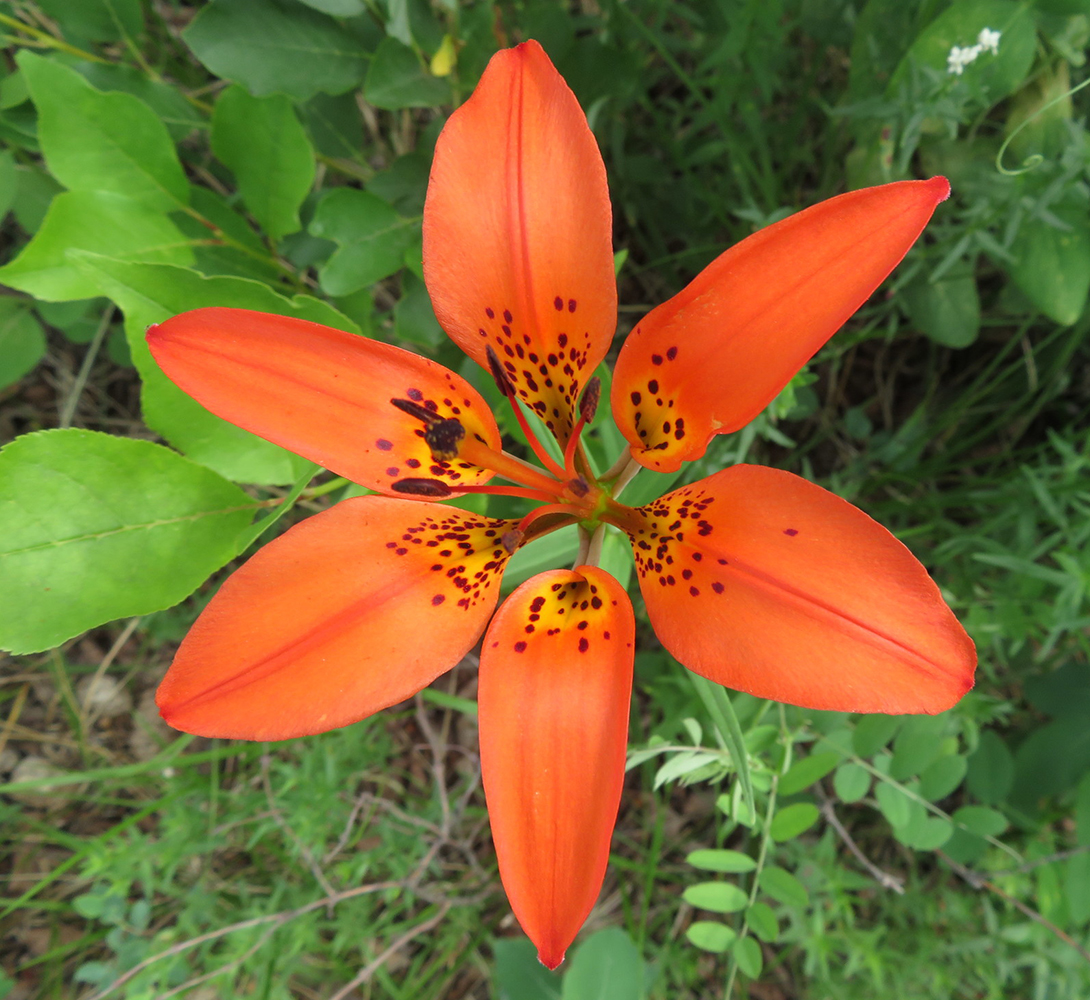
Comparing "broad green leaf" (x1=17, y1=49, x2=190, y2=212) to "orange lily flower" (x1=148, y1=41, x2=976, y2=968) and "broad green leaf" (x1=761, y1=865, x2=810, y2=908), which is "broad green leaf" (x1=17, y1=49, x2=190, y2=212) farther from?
"broad green leaf" (x1=761, y1=865, x2=810, y2=908)

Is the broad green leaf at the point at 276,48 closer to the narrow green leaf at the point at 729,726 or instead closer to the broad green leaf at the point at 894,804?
the narrow green leaf at the point at 729,726

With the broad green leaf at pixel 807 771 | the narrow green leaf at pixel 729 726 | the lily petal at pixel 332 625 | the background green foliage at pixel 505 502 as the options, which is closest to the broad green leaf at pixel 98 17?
the background green foliage at pixel 505 502

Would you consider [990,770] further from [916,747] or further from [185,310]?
[185,310]

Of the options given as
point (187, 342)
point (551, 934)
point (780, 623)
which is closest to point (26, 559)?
point (187, 342)

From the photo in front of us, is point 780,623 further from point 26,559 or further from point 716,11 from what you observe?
point 716,11

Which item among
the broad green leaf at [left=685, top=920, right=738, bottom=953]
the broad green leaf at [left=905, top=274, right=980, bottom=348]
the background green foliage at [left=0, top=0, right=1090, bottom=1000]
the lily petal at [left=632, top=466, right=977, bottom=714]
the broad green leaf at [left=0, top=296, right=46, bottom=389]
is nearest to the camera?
the lily petal at [left=632, top=466, right=977, bottom=714]

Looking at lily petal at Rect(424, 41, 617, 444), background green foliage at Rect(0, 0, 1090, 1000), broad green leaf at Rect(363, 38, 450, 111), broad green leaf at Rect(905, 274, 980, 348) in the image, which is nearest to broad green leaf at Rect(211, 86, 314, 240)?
background green foliage at Rect(0, 0, 1090, 1000)
